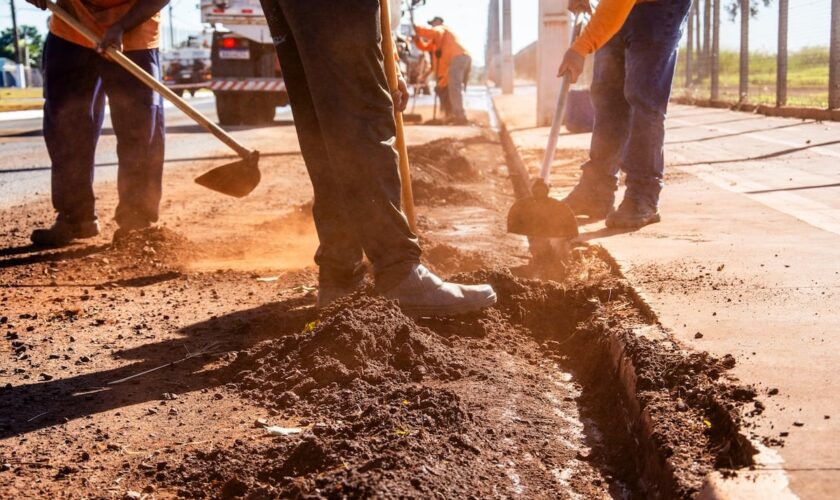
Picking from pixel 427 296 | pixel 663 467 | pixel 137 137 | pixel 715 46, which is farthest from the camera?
pixel 715 46

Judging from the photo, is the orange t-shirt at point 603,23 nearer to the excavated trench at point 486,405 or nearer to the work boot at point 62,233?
the excavated trench at point 486,405

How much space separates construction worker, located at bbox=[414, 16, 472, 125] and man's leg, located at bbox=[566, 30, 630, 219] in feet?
37.7

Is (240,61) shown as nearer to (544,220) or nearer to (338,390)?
(544,220)

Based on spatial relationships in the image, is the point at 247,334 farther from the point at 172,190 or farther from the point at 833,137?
the point at 833,137

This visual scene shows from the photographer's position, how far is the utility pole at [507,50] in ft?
108

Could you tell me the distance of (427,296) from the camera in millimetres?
3396

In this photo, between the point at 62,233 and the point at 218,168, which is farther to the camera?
the point at 62,233

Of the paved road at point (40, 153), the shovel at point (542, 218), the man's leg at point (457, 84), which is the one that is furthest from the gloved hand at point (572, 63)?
the man's leg at point (457, 84)

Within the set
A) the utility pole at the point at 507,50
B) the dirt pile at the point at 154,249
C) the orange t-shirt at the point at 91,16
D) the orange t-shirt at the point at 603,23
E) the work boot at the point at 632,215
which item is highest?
the utility pole at the point at 507,50

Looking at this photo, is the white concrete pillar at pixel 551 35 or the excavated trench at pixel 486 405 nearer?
the excavated trench at pixel 486 405

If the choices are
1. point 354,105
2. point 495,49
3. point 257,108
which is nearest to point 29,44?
point 495,49

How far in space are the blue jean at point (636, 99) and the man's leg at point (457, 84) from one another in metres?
11.6

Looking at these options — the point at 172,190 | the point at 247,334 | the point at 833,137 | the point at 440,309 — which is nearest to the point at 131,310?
the point at 247,334

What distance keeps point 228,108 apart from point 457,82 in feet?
12.8
